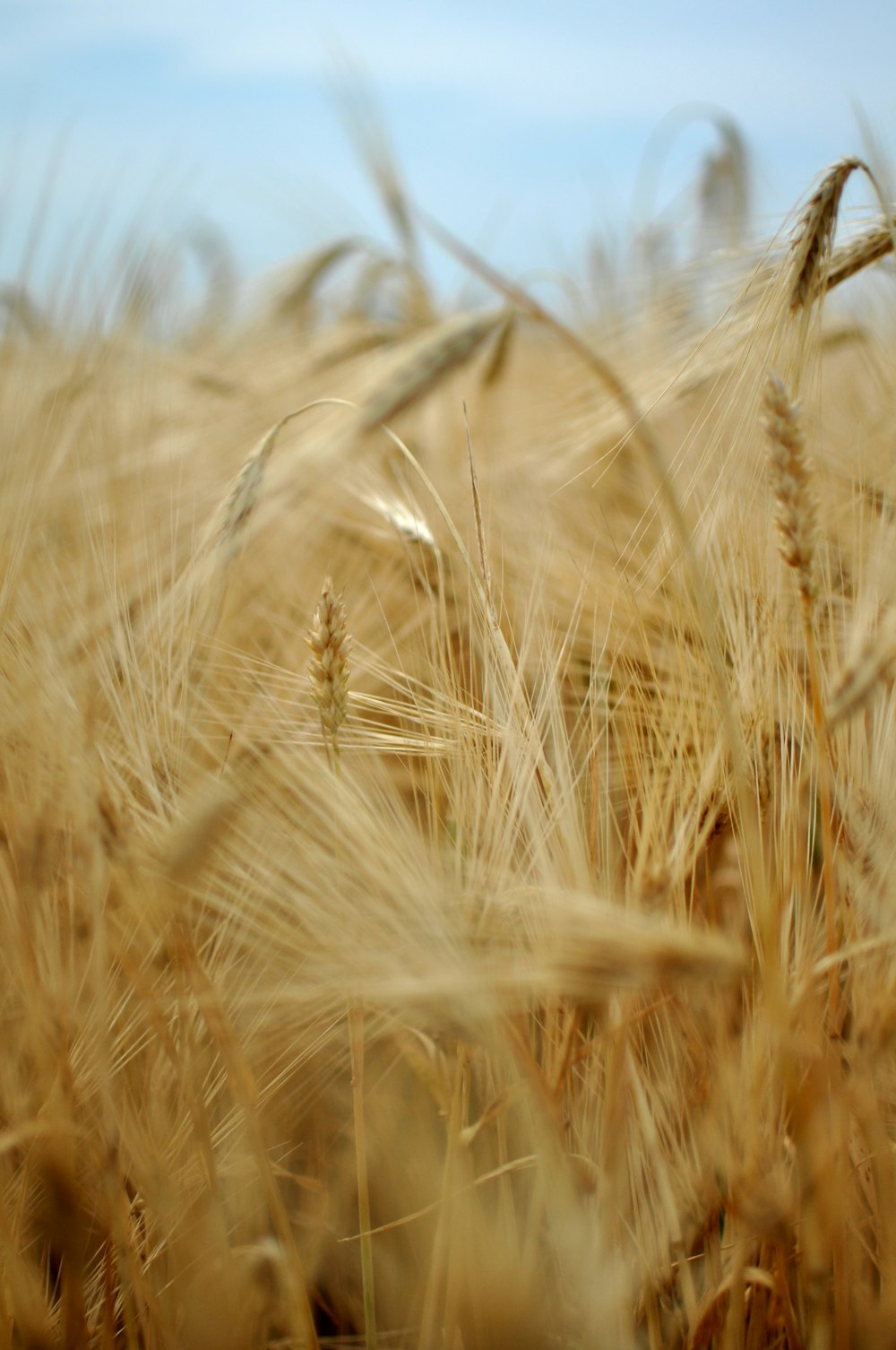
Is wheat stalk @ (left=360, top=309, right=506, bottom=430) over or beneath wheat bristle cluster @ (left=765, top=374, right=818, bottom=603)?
over

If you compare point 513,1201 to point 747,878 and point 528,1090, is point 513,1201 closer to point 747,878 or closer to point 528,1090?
point 528,1090

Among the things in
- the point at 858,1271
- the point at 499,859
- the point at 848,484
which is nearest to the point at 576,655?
the point at 848,484

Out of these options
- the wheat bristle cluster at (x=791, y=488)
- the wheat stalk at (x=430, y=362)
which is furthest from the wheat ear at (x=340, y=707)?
the wheat stalk at (x=430, y=362)

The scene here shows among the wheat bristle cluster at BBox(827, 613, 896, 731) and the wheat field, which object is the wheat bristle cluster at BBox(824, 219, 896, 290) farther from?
the wheat bristle cluster at BBox(827, 613, 896, 731)

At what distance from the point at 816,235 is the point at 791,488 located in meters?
0.38

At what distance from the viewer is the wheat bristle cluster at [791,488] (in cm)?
53

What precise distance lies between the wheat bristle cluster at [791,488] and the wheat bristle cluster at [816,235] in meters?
0.31

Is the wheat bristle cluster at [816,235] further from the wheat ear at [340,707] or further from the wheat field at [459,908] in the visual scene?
the wheat ear at [340,707]

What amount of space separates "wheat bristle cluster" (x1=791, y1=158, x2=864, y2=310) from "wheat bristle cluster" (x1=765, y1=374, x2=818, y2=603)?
0.31 metres

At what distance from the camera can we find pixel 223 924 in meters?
0.67

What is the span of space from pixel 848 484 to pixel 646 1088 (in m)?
0.68

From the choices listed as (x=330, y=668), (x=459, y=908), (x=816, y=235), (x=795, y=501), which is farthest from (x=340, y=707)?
(x=816, y=235)

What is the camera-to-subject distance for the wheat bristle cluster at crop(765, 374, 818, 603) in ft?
1.74

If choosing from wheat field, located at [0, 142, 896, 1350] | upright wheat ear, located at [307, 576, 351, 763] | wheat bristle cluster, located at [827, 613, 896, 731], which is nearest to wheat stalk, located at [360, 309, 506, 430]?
wheat field, located at [0, 142, 896, 1350]
